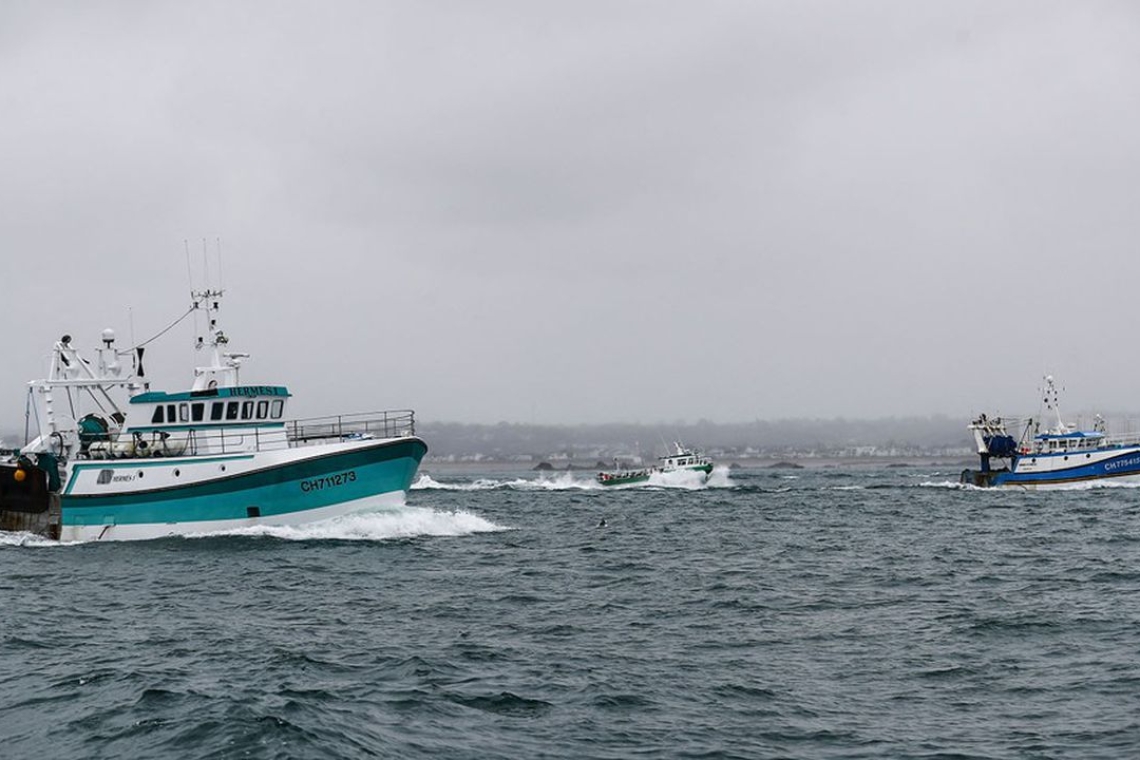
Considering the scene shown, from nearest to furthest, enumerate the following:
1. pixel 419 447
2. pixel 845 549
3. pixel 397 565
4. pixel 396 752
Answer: pixel 396 752 → pixel 397 565 → pixel 845 549 → pixel 419 447

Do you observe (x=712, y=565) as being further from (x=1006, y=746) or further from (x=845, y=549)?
(x=1006, y=746)

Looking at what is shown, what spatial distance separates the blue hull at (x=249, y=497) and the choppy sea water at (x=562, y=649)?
124 centimetres

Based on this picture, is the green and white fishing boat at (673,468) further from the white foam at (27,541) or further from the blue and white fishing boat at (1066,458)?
the white foam at (27,541)

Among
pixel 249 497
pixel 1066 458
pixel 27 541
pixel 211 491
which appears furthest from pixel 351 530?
pixel 1066 458

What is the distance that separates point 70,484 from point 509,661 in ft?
96.2

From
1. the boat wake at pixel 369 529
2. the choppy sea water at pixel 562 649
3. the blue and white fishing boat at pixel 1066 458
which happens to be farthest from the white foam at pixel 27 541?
the blue and white fishing boat at pixel 1066 458

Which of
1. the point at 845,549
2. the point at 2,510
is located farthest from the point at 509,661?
the point at 2,510

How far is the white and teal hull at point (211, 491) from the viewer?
4162 centimetres

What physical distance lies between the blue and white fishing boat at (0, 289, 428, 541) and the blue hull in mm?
39

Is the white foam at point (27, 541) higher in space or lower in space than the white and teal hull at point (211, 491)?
lower

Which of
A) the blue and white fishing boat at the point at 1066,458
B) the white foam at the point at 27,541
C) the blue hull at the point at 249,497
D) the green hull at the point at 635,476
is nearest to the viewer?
the blue hull at the point at 249,497

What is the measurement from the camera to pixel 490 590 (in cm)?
2941

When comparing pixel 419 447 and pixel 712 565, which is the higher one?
pixel 419 447

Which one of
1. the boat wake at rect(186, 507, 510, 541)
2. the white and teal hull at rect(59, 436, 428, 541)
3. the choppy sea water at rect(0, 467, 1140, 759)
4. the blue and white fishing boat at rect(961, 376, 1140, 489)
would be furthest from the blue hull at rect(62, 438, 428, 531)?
the blue and white fishing boat at rect(961, 376, 1140, 489)
